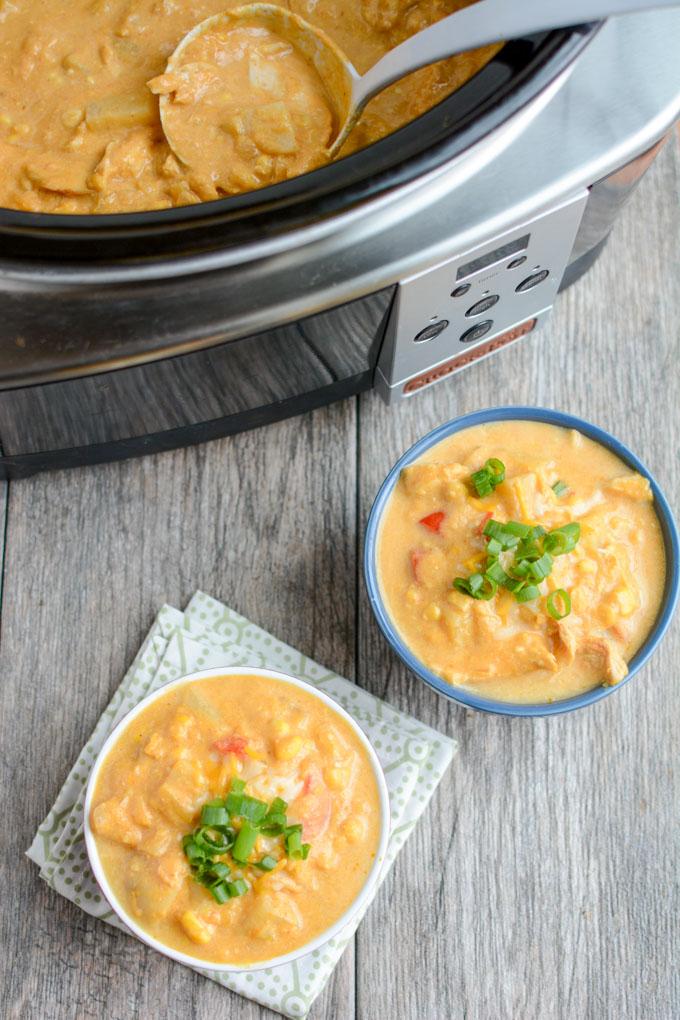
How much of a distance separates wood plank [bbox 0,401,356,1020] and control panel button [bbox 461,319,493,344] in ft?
0.72

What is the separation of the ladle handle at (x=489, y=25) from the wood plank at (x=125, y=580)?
480mm

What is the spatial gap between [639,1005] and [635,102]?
3.47ft

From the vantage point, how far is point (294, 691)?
4.23 ft

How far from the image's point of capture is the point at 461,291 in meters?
1.25

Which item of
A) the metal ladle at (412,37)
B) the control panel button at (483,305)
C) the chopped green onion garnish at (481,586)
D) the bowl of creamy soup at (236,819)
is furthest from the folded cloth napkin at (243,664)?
the metal ladle at (412,37)

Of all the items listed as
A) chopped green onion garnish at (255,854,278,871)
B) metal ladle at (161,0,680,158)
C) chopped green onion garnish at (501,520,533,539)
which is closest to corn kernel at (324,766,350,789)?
chopped green onion garnish at (255,854,278,871)

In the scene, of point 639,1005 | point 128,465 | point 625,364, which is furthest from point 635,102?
point 639,1005

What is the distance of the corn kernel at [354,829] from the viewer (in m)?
1.24

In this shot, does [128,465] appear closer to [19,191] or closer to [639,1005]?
[19,191]

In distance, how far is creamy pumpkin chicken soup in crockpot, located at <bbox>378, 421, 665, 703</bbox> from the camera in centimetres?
129

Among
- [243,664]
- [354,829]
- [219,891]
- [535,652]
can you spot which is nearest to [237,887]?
[219,891]

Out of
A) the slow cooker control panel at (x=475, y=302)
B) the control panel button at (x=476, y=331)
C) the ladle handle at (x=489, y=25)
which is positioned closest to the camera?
the ladle handle at (x=489, y=25)

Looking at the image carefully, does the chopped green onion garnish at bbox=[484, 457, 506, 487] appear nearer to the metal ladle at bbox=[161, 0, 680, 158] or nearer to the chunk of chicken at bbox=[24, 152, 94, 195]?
the metal ladle at bbox=[161, 0, 680, 158]

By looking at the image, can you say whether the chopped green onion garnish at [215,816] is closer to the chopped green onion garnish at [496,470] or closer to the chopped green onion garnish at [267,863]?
the chopped green onion garnish at [267,863]
